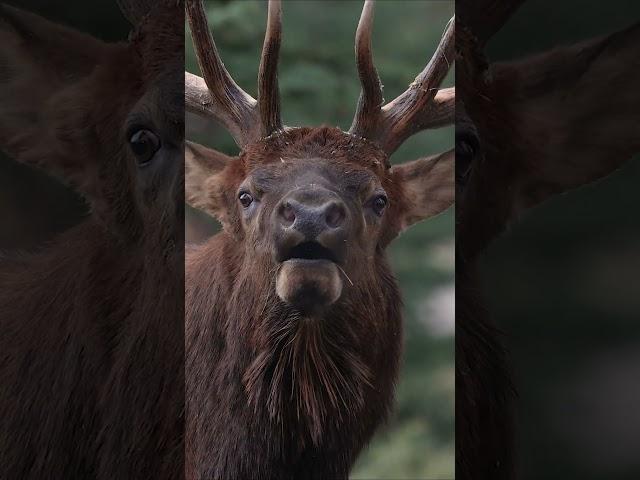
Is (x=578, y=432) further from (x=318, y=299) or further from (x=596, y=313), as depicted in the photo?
(x=318, y=299)

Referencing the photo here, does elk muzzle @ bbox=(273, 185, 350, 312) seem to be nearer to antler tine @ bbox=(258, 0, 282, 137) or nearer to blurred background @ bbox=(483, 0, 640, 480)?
antler tine @ bbox=(258, 0, 282, 137)

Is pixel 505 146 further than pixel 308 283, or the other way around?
pixel 505 146

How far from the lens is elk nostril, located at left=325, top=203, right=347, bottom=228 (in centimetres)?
160

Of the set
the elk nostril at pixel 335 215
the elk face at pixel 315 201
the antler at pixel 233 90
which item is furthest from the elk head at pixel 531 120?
the antler at pixel 233 90

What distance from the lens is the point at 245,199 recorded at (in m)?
1.77

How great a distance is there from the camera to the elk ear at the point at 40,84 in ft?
5.60

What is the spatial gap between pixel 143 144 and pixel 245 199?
268mm

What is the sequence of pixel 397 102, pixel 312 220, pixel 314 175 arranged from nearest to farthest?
1. pixel 312 220
2. pixel 314 175
3. pixel 397 102

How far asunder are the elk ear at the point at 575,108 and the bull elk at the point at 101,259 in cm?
80

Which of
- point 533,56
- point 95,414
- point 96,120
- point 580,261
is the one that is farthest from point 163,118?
point 580,261

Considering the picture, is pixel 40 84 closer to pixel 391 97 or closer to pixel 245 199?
pixel 245 199

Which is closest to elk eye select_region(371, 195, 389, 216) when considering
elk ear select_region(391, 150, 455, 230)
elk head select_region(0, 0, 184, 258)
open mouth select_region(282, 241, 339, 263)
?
elk ear select_region(391, 150, 455, 230)

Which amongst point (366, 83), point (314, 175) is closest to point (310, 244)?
point (314, 175)

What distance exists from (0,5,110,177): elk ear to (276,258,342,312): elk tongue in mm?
550
